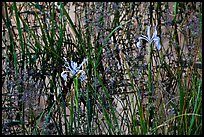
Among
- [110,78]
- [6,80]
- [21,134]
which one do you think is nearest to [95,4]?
Result: [110,78]

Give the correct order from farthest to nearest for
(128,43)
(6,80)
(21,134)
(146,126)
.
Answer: (128,43) → (6,80) → (21,134) → (146,126)

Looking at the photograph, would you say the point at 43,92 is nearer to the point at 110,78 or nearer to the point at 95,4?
the point at 110,78

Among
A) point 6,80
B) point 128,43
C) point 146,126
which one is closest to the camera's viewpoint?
point 146,126

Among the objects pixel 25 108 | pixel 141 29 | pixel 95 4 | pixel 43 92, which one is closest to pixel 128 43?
pixel 141 29

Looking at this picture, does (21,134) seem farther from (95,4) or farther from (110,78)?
(95,4)

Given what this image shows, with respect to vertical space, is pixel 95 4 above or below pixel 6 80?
above

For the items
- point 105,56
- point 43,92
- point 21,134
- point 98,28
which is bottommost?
point 21,134

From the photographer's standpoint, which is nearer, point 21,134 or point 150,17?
point 21,134
